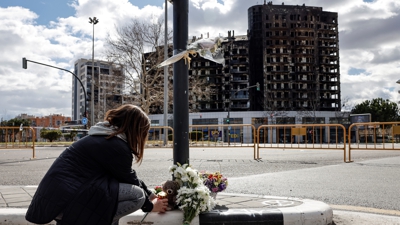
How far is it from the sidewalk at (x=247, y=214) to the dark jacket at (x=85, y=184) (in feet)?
2.50

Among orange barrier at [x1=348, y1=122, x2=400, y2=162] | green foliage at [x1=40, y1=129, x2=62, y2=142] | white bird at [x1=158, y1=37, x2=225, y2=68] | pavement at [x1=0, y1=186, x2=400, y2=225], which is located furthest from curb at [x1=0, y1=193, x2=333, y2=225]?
green foliage at [x1=40, y1=129, x2=62, y2=142]

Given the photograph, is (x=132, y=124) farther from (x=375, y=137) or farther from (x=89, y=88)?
(x=89, y=88)

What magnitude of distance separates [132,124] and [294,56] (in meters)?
84.6

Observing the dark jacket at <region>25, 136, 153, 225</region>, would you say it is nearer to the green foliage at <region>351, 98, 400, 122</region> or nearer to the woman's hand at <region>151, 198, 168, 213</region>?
the woman's hand at <region>151, 198, 168, 213</region>

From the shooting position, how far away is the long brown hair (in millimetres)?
2705

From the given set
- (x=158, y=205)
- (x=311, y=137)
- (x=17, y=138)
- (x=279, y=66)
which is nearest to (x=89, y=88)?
(x=279, y=66)

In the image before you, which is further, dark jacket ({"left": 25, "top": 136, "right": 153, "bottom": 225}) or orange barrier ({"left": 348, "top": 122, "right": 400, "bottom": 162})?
orange barrier ({"left": 348, "top": 122, "right": 400, "bottom": 162})

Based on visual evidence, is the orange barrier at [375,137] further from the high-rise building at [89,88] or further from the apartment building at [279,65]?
the apartment building at [279,65]

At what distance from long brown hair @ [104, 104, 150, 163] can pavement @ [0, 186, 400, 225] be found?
Answer: 0.83 metres

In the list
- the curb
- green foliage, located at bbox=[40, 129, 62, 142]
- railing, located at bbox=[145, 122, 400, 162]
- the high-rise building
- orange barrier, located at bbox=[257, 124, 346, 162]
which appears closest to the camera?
the curb

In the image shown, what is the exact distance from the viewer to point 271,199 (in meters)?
4.31

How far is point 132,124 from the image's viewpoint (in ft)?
8.95

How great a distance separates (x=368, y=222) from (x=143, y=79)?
28159 mm

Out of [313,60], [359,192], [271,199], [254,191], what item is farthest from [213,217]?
[313,60]
